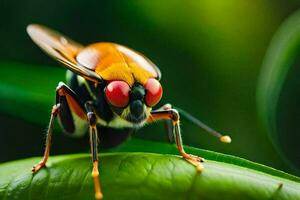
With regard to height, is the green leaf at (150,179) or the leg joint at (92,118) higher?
the leg joint at (92,118)

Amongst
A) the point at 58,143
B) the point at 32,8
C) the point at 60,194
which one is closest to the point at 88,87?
the point at 60,194

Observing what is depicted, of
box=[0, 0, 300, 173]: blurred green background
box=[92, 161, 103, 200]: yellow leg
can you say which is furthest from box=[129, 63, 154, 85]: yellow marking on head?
box=[0, 0, 300, 173]: blurred green background

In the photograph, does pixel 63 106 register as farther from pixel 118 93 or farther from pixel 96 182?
pixel 96 182

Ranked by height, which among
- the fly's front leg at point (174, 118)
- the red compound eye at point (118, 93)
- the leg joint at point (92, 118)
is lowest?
the leg joint at point (92, 118)

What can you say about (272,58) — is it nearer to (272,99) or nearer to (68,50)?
(272,99)

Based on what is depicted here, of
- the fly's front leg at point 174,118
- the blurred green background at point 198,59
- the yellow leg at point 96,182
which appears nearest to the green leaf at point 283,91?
the blurred green background at point 198,59

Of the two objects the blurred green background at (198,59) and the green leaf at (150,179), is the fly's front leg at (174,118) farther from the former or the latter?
the blurred green background at (198,59)

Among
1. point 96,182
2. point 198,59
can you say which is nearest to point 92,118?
point 96,182

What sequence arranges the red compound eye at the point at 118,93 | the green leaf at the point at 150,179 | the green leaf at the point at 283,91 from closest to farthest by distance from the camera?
1. the green leaf at the point at 150,179
2. the red compound eye at the point at 118,93
3. the green leaf at the point at 283,91
